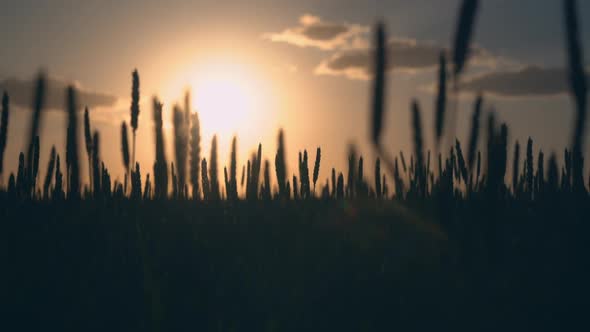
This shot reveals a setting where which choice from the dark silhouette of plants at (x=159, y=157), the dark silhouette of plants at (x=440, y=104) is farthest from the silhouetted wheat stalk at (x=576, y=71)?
the dark silhouette of plants at (x=159, y=157)

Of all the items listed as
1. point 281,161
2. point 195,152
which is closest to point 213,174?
point 195,152

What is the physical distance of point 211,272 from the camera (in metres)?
1.67

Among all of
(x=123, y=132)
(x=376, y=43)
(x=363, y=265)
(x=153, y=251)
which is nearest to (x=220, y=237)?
(x=153, y=251)

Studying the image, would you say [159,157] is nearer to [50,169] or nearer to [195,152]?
[195,152]

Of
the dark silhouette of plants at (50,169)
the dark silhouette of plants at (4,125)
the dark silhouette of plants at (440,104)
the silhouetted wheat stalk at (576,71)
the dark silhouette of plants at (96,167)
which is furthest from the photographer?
the dark silhouette of plants at (50,169)

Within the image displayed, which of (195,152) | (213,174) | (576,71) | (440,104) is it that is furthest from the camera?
(213,174)

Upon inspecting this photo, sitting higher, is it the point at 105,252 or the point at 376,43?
the point at 376,43

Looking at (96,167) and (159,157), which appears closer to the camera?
(159,157)

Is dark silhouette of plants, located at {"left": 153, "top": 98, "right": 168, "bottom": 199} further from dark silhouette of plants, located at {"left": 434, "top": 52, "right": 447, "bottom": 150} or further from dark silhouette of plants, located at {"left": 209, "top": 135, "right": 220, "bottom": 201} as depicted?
dark silhouette of plants, located at {"left": 434, "top": 52, "right": 447, "bottom": 150}

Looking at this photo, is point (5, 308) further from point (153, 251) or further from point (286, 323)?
point (286, 323)

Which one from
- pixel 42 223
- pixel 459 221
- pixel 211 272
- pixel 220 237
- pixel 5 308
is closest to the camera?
pixel 5 308

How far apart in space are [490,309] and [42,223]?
196 centimetres

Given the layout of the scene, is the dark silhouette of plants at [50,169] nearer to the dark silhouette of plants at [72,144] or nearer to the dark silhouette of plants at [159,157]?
the dark silhouette of plants at [72,144]

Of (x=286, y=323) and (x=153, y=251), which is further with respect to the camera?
(x=153, y=251)
